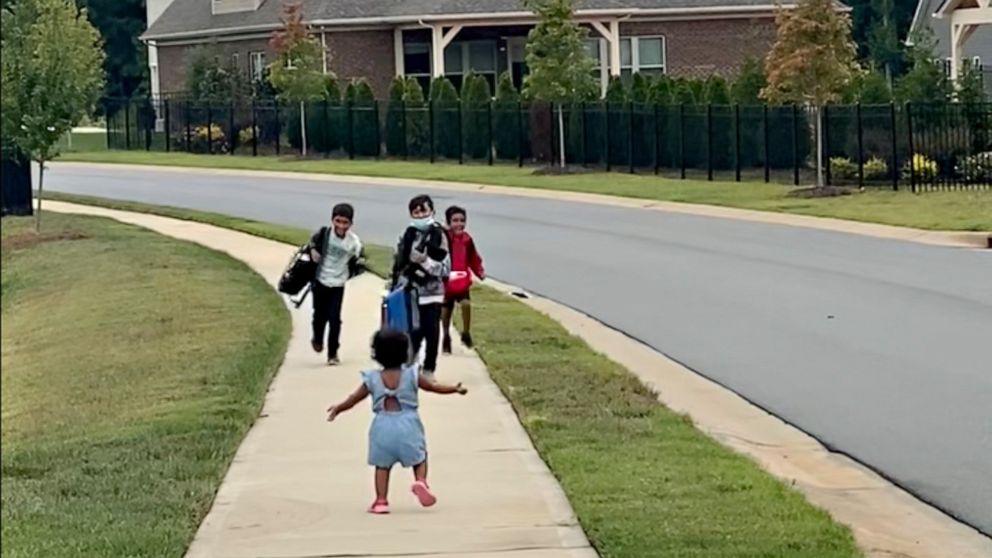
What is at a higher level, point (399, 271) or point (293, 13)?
point (293, 13)

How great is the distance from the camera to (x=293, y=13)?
52.4 m

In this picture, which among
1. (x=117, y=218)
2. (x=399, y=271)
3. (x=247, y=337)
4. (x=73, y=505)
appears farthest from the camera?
(x=117, y=218)

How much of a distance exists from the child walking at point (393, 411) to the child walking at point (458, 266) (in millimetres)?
4690

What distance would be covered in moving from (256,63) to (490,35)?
8.50m

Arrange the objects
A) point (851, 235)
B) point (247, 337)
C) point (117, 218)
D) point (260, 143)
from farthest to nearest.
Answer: point (260, 143) < point (117, 218) < point (851, 235) < point (247, 337)

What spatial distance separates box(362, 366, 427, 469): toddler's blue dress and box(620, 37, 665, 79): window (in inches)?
1914

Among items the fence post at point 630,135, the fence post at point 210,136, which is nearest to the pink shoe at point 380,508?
the fence post at point 630,135

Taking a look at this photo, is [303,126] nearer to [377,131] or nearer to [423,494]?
[377,131]

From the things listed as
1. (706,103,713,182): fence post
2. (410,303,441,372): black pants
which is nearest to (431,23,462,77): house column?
(706,103,713,182): fence post

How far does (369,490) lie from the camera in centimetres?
912

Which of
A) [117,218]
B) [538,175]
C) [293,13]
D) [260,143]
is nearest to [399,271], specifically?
[117,218]

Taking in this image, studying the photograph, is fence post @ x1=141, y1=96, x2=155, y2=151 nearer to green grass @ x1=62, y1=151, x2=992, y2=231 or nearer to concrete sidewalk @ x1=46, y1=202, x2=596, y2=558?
green grass @ x1=62, y1=151, x2=992, y2=231

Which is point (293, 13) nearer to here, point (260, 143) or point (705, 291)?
point (260, 143)

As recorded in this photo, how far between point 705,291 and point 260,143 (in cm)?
3849
